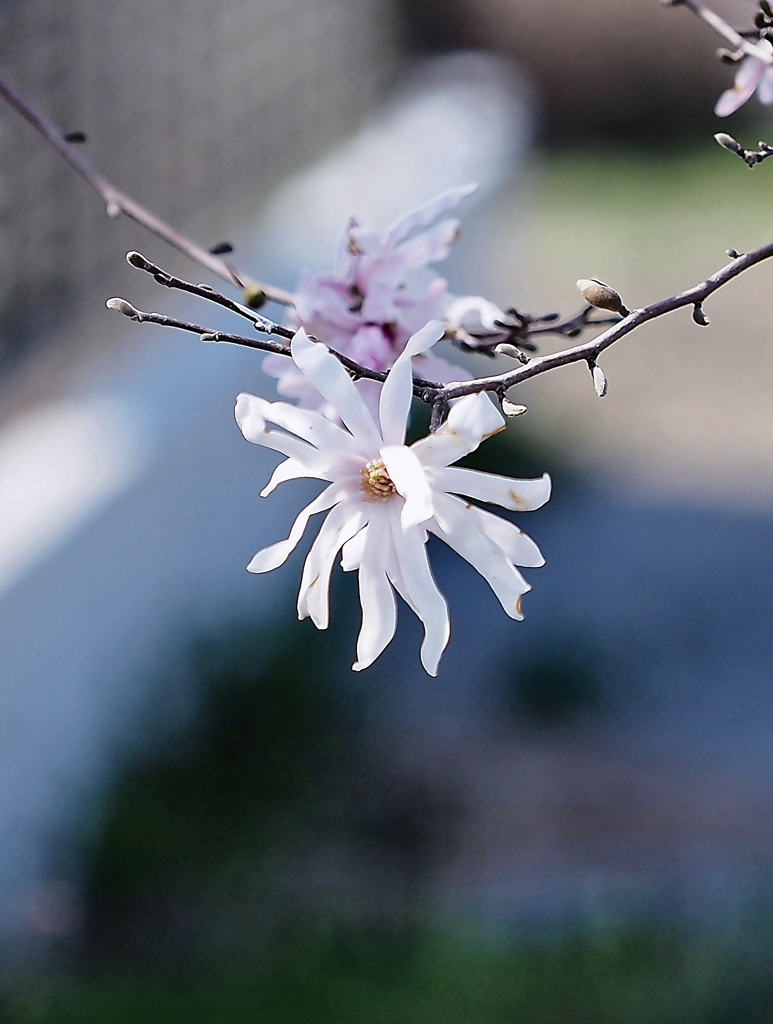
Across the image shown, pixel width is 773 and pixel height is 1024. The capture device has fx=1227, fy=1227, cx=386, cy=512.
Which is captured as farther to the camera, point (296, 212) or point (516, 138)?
point (516, 138)

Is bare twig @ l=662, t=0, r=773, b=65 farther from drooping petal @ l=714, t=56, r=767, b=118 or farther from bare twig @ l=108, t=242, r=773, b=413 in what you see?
bare twig @ l=108, t=242, r=773, b=413

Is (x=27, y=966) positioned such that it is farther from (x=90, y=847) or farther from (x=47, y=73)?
(x=47, y=73)

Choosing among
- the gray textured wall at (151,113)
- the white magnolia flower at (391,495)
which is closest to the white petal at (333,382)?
the white magnolia flower at (391,495)

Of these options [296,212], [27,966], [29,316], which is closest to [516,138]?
[296,212]

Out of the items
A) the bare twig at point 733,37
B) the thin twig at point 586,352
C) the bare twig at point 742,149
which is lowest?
the thin twig at point 586,352

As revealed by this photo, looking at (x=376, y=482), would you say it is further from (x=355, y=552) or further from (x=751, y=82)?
(x=751, y=82)

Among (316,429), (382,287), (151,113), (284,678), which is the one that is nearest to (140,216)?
(382,287)

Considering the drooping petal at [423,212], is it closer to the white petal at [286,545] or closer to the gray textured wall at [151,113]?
the white petal at [286,545]
